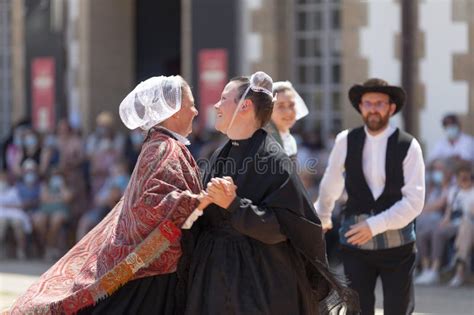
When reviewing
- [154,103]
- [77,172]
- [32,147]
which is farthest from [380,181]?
[32,147]

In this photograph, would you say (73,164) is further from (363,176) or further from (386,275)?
(386,275)

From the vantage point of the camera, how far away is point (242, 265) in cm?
494

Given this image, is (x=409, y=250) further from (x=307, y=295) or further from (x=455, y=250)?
(x=455, y=250)

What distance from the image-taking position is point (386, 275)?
609 cm

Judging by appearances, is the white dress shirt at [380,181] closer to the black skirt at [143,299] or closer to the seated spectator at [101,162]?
the black skirt at [143,299]

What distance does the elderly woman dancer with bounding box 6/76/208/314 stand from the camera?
16.5 feet

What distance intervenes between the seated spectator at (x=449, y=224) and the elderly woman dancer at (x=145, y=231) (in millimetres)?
5601

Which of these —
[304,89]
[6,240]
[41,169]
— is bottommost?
[6,240]

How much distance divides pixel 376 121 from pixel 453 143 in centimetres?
533

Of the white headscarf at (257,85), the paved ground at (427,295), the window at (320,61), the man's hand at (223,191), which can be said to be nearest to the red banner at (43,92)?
the paved ground at (427,295)

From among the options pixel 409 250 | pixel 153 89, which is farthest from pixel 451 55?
pixel 153 89

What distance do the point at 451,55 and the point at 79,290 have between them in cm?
731

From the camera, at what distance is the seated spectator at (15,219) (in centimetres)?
1370

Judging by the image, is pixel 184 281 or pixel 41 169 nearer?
pixel 184 281
